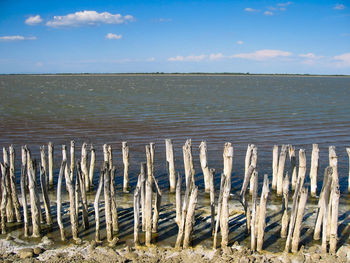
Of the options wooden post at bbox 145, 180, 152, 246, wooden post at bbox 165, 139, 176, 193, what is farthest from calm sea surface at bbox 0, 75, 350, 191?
Answer: wooden post at bbox 145, 180, 152, 246

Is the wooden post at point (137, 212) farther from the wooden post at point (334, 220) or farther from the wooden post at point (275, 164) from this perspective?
the wooden post at point (275, 164)

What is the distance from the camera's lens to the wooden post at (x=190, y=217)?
630 centimetres

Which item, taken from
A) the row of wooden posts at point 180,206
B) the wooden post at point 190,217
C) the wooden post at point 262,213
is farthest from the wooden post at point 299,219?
the wooden post at point 190,217

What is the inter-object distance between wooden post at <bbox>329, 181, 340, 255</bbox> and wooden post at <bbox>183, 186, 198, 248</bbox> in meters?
2.50

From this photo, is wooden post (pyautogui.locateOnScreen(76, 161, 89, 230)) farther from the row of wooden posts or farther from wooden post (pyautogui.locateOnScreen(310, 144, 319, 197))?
wooden post (pyautogui.locateOnScreen(310, 144, 319, 197))

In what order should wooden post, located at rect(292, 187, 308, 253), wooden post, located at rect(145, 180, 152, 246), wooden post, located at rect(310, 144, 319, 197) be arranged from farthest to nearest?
1. wooden post, located at rect(310, 144, 319, 197)
2. wooden post, located at rect(145, 180, 152, 246)
3. wooden post, located at rect(292, 187, 308, 253)

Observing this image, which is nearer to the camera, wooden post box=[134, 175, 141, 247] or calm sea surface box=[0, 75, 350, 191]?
wooden post box=[134, 175, 141, 247]

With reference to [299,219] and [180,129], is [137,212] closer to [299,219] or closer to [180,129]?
[299,219]

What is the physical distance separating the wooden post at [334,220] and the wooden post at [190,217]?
2504mm

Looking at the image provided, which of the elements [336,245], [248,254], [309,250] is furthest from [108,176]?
[336,245]

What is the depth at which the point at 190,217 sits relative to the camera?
647cm

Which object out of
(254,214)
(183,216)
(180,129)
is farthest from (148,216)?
(180,129)

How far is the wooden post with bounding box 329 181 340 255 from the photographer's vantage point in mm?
6301

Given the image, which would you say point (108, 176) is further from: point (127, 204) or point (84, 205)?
point (127, 204)
